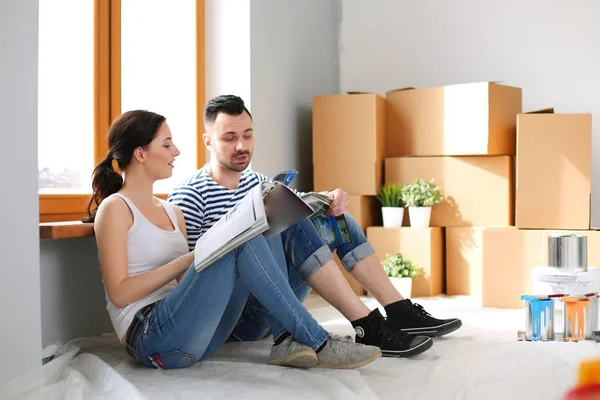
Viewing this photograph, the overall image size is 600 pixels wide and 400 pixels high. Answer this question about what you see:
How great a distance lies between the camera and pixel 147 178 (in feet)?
6.70

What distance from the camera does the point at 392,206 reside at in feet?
11.8

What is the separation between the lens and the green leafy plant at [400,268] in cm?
335

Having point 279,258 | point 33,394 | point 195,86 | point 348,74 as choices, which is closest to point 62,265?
point 33,394

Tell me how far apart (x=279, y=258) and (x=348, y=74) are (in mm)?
2540

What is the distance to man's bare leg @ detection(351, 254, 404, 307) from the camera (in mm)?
2297

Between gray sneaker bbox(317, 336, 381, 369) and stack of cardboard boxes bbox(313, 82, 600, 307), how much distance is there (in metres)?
1.44

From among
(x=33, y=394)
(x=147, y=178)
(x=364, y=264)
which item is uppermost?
(x=147, y=178)

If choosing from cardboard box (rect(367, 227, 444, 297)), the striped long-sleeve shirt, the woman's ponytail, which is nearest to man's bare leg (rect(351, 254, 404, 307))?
the striped long-sleeve shirt

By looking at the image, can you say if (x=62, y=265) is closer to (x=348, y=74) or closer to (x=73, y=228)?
(x=73, y=228)

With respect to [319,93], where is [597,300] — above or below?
below

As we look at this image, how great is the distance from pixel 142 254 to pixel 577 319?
1.43 meters

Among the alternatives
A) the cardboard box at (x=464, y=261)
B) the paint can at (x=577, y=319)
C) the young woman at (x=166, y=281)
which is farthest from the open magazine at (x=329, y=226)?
the cardboard box at (x=464, y=261)

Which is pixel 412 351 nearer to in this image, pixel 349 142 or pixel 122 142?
pixel 122 142

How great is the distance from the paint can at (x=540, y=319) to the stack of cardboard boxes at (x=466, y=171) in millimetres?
770
